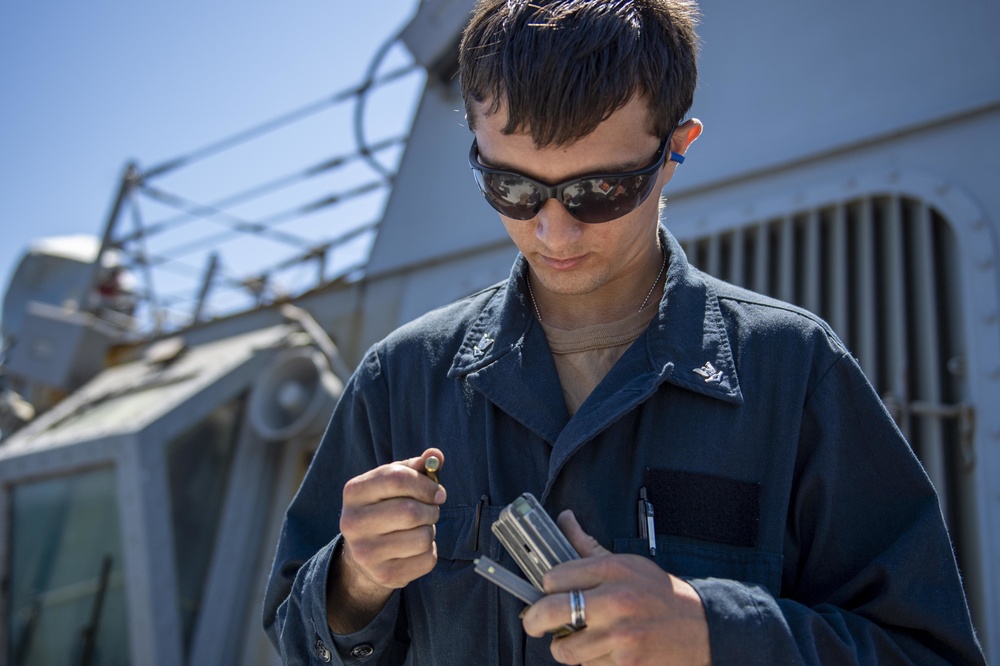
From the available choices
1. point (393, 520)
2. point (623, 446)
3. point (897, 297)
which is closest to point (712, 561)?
point (623, 446)

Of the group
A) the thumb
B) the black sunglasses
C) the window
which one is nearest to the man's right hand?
the thumb

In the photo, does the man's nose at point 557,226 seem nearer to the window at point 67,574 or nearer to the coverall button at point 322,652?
the coverall button at point 322,652

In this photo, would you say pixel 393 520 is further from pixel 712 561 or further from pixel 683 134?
pixel 683 134

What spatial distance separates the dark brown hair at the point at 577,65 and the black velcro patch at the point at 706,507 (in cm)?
48

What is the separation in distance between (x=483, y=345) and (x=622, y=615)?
56cm

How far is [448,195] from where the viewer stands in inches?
158

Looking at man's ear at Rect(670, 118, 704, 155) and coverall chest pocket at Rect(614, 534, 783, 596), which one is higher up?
man's ear at Rect(670, 118, 704, 155)

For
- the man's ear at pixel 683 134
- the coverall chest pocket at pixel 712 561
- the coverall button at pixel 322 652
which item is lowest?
the coverall button at pixel 322 652

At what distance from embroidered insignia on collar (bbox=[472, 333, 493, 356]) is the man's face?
0.15 meters

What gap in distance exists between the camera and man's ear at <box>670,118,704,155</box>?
1385mm

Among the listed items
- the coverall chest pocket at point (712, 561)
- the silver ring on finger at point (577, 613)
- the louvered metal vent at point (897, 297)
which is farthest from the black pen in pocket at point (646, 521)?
the louvered metal vent at point (897, 297)

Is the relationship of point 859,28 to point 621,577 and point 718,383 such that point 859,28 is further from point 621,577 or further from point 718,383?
point 621,577

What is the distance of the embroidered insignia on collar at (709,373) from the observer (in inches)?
51.3

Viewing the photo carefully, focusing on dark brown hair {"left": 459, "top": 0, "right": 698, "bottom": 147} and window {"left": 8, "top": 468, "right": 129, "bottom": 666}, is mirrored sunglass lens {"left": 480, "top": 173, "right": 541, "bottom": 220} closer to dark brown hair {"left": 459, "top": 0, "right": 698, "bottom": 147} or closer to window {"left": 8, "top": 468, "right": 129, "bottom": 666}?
dark brown hair {"left": 459, "top": 0, "right": 698, "bottom": 147}
